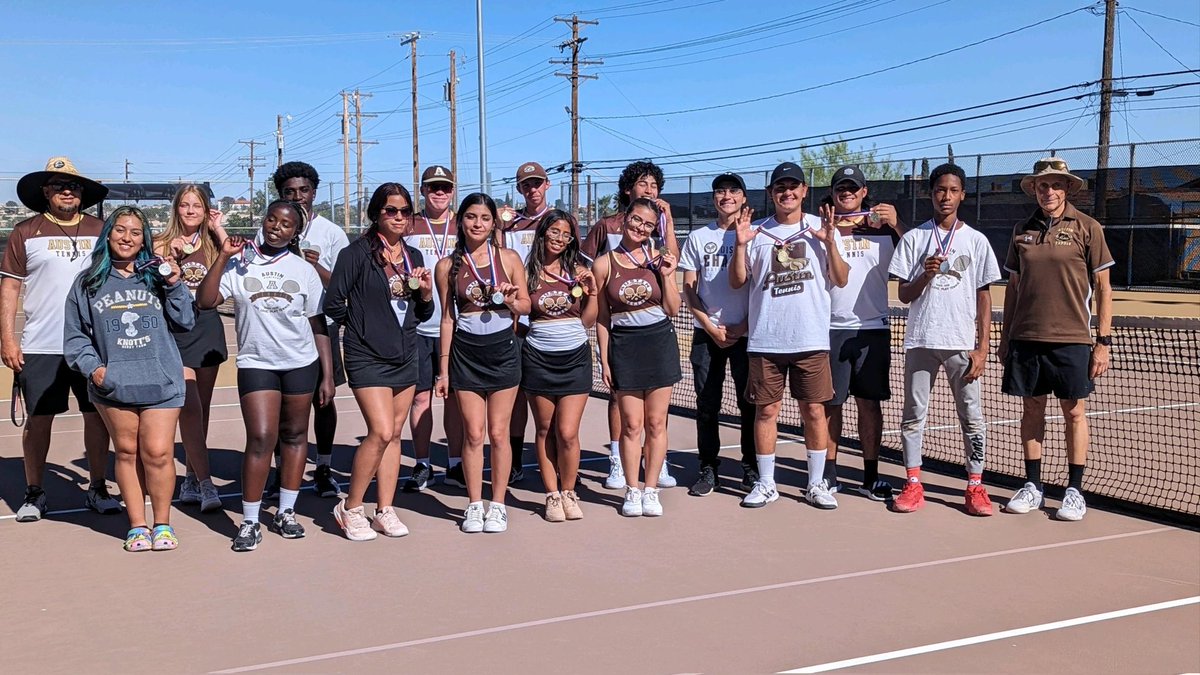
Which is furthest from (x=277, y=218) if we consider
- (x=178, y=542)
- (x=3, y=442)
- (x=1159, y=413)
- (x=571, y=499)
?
(x=1159, y=413)

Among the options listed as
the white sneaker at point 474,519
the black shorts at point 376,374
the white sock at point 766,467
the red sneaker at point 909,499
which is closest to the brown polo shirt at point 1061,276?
the red sneaker at point 909,499

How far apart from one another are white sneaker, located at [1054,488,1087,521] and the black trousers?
6.56 feet

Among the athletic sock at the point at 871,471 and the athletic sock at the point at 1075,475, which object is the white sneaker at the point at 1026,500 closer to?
the athletic sock at the point at 1075,475

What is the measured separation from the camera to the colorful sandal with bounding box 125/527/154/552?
571 cm

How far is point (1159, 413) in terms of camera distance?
9.81 meters

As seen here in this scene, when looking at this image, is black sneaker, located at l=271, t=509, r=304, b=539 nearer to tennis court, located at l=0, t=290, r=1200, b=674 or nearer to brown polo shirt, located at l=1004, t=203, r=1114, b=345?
tennis court, located at l=0, t=290, r=1200, b=674

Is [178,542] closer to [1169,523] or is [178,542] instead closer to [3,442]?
[3,442]

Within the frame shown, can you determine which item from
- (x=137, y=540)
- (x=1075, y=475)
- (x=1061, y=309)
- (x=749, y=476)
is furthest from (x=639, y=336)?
(x=137, y=540)

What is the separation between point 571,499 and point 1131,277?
20.7m

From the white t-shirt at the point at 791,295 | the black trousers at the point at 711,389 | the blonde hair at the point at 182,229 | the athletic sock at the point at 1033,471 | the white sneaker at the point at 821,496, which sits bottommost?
the white sneaker at the point at 821,496

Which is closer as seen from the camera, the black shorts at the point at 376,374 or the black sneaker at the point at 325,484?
the black shorts at the point at 376,374

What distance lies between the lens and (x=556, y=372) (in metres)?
6.32

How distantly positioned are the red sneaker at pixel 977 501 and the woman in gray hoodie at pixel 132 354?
4779 mm

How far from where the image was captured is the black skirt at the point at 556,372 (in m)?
6.32
